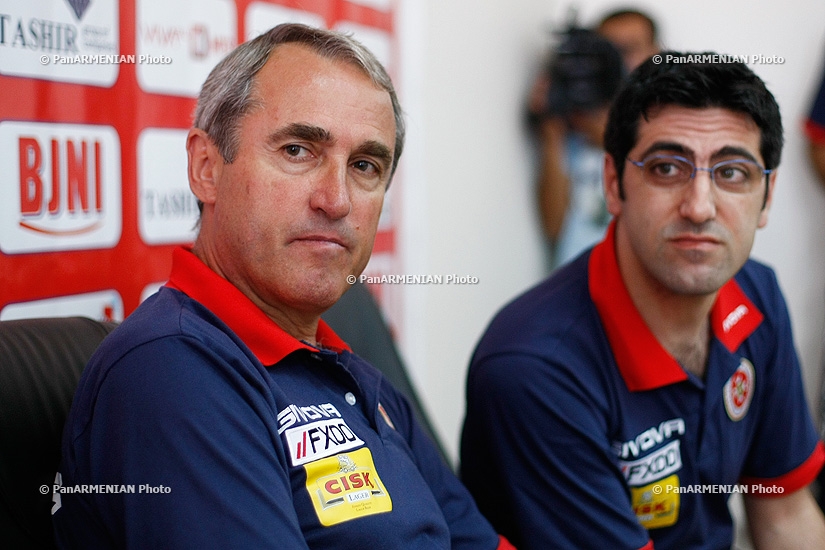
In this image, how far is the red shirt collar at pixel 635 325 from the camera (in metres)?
1.40

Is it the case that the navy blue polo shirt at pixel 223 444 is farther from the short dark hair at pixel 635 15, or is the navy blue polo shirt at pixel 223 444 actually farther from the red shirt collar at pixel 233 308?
the short dark hair at pixel 635 15

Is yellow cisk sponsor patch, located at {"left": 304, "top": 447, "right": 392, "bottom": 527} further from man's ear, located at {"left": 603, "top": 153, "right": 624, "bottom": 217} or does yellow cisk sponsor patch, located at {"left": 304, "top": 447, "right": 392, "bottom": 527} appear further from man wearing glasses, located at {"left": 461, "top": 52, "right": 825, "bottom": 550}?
man's ear, located at {"left": 603, "top": 153, "right": 624, "bottom": 217}

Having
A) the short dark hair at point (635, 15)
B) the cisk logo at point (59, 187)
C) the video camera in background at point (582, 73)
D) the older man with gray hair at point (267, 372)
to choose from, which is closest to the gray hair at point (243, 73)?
the older man with gray hair at point (267, 372)

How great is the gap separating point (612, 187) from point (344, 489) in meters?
0.90

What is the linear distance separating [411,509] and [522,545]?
386 millimetres

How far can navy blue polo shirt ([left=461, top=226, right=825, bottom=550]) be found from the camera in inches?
51.8

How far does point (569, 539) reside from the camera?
51.4 inches

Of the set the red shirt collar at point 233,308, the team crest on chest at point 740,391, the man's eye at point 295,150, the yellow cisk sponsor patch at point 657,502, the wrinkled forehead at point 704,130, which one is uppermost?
the wrinkled forehead at point 704,130

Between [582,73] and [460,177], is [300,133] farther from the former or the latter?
[582,73]

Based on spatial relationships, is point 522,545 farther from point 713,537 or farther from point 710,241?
point 710,241

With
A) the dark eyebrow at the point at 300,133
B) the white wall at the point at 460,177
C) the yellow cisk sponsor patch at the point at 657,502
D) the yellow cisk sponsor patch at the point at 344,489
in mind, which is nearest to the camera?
the yellow cisk sponsor patch at the point at 344,489

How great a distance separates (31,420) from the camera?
3.24 ft

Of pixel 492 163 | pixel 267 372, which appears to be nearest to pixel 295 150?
pixel 267 372

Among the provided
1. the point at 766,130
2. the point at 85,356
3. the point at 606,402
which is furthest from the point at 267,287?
the point at 766,130
